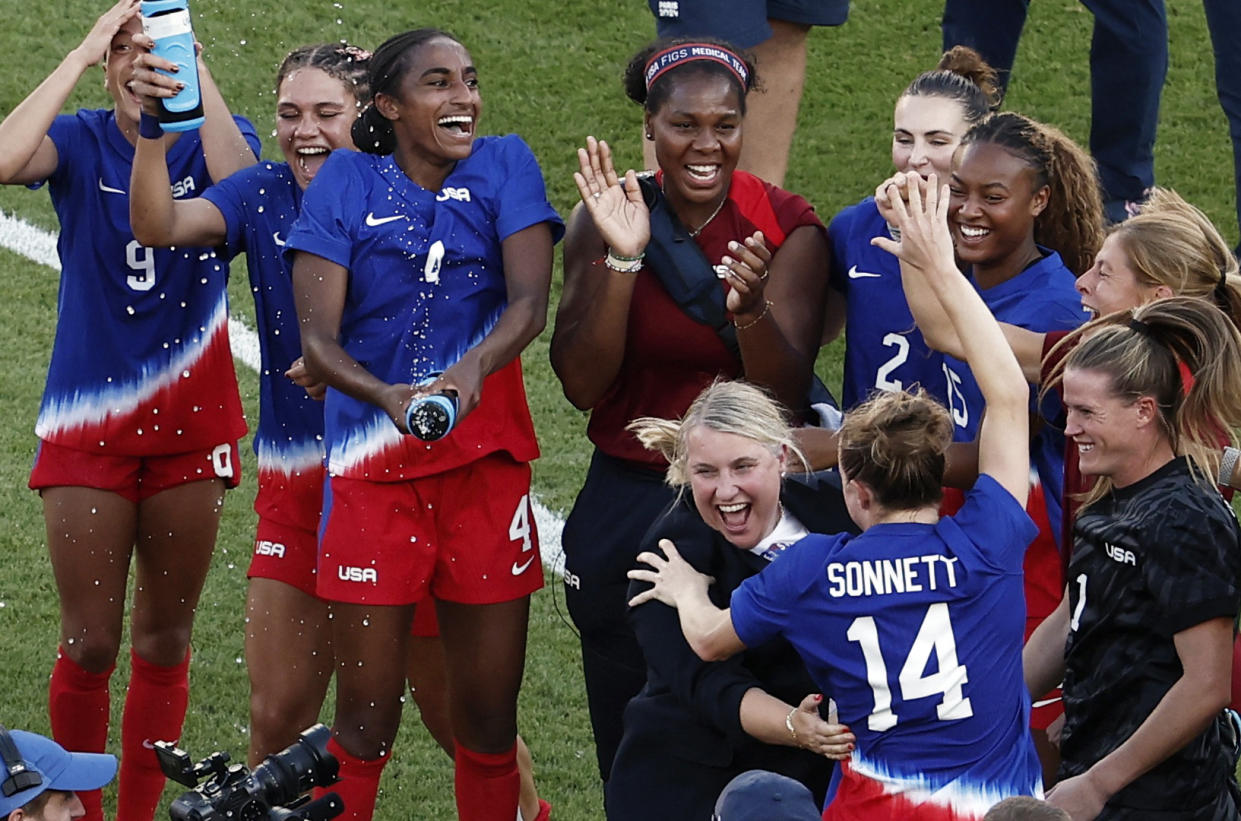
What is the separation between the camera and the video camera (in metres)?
3.41

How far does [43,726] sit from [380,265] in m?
2.09

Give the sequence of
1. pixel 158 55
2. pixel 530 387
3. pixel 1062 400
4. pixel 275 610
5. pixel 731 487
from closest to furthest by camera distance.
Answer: pixel 731 487 → pixel 1062 400 → pixel 158 55 → pixel 275 610 → pixel 530 387

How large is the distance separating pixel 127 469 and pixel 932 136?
210 centimetres

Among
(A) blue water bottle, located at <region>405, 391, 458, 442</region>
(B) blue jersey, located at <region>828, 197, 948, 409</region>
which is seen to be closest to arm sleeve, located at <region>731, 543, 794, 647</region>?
(A) blue water bottle, located at <region>405, 391, 458, 442</region>

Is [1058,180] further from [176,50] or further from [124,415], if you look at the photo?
[124,415]

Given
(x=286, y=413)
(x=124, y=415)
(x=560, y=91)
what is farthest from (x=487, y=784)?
(x=560, y=91)

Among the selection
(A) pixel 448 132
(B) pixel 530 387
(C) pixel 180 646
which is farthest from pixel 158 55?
(B) pixel 530 387

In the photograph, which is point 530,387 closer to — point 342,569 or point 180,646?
point 180,646

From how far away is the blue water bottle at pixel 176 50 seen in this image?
4246 millimetres

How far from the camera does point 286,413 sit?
15.3 ft

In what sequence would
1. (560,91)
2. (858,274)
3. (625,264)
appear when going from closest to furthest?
1. (625,264)
2. (858,274)
3. (560,91)

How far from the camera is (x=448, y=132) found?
13.9 ft

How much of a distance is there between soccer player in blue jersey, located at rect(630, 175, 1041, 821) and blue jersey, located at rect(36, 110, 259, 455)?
190 centimetres

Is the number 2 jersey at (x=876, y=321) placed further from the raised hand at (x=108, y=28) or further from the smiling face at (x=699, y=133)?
the raised hand at (x=108, y=28)
